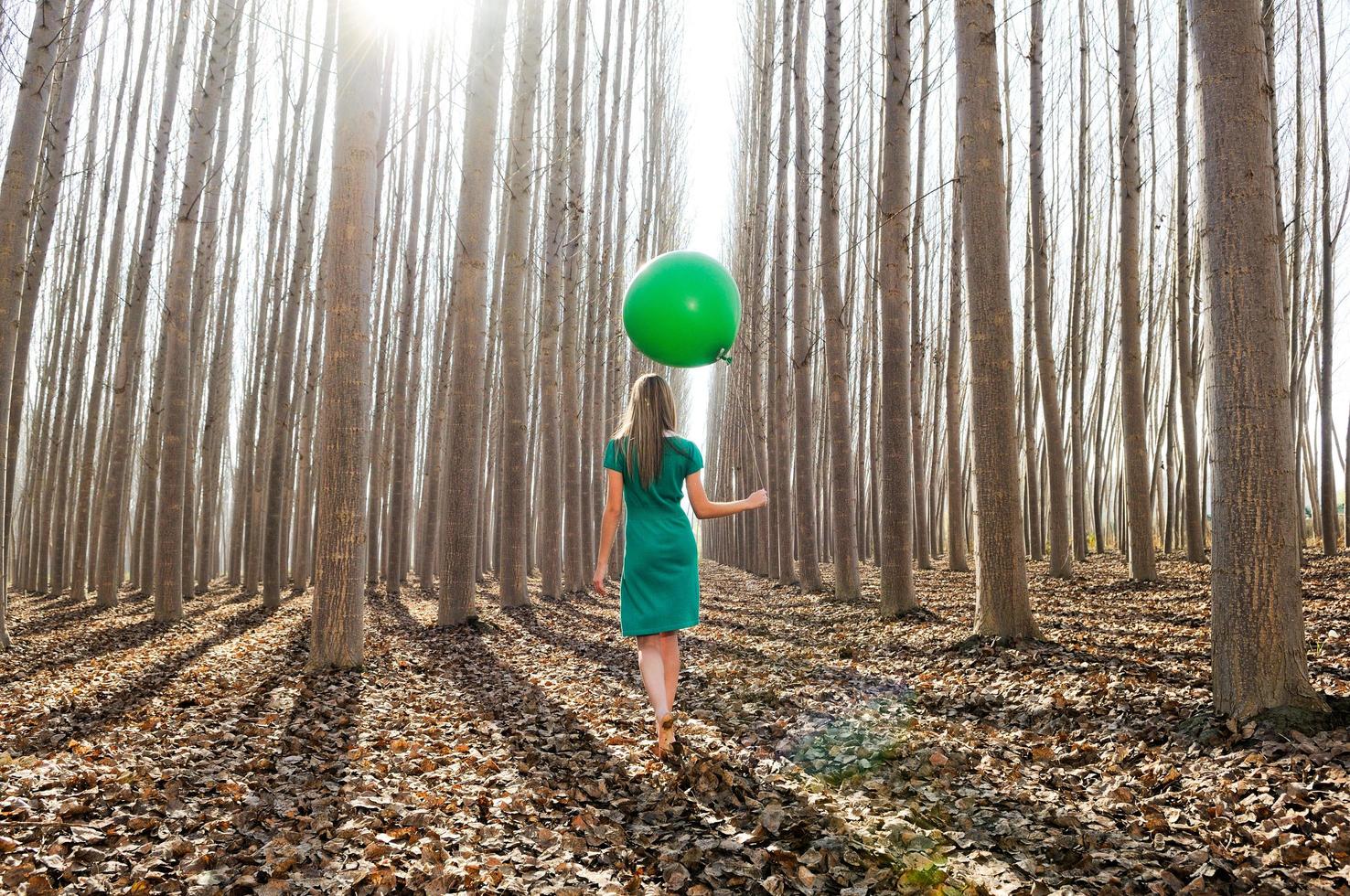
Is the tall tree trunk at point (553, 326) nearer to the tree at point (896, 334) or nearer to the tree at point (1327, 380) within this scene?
the tree at point (896, 334)

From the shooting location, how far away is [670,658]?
370 centimetres

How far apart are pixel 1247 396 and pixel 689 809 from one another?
2.84m

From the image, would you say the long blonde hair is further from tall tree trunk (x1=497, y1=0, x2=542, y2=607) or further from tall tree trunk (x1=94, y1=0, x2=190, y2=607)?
tall tree trunk (x1=94, y1=0, x2=190, y2=607)

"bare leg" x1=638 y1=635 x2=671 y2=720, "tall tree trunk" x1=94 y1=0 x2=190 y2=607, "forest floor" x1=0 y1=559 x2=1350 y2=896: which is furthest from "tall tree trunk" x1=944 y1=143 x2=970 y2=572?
"tall tree trunk" x1=94 y1=0 x2=190 y2=607

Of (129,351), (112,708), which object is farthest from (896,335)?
(129,351)

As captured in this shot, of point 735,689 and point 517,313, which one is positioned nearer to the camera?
point 735,689

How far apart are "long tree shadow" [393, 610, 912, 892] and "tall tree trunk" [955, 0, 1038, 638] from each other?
9.40ft

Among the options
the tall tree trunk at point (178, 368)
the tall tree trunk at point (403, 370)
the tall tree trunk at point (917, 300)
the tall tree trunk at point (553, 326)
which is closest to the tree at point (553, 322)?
the tall tree trunk at point (553, 326)

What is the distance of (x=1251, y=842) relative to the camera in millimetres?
2361

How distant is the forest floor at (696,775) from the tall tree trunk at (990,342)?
1.42 feet

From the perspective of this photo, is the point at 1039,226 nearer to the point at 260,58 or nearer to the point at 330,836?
the point at 330,836

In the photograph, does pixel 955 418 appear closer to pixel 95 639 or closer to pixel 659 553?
pixel 659 553

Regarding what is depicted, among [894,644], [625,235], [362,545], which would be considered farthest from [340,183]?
[625,235]

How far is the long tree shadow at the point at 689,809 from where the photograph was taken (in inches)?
99.2
